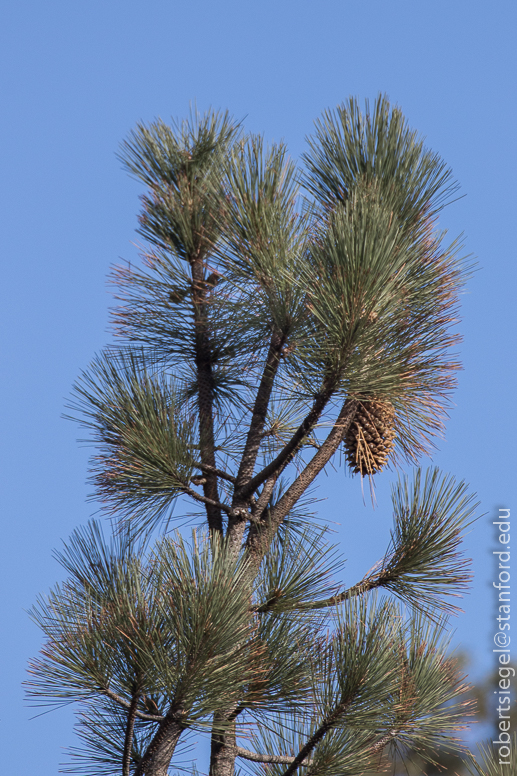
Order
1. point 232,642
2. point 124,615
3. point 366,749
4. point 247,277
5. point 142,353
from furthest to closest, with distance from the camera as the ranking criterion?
point 142,353 → point 247,277 → point 366,749 → point 124,615 → point 232,642

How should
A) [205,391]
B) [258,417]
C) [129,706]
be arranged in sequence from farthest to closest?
[205,391] < [258,417] < [129,706]

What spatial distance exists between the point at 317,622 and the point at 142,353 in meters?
0.93

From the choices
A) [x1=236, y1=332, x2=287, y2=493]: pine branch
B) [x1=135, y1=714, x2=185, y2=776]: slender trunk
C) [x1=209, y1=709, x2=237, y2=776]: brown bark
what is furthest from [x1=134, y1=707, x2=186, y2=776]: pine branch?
[x1=236, y1=332, x2=287, y2=493]: pine branch

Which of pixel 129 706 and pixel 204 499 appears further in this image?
pixel 204 499

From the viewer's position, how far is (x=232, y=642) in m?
1.87

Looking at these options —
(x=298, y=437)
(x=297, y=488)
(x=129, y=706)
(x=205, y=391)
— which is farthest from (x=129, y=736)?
(x=205, y=391)

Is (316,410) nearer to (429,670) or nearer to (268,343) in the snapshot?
(268,343)

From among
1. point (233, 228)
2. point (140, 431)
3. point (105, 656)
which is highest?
point (233, 228)

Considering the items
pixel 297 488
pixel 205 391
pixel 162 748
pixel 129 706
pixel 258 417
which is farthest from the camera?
pixel 205 391

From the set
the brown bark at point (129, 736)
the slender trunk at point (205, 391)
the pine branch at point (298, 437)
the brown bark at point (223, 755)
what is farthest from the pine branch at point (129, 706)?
the pine branch at point (298, 437)

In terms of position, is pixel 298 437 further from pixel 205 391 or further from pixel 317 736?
pixel 317 736

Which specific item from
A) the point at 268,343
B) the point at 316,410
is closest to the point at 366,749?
the point at 316,410

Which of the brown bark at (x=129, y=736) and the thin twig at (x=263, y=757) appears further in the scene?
the thin twig at (x=263, y=757)

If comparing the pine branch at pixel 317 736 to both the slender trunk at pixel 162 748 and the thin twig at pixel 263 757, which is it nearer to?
the thin twig at pixel 263 757
